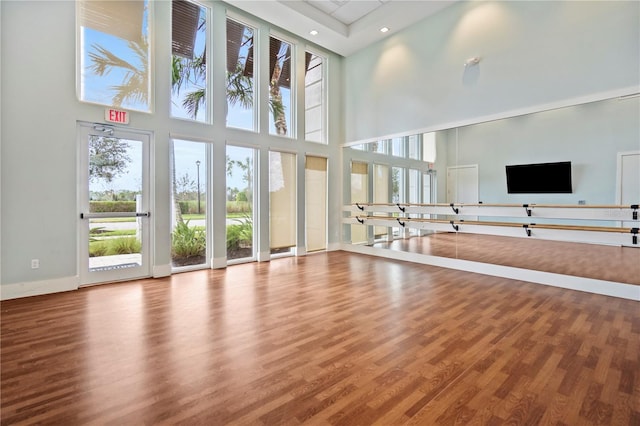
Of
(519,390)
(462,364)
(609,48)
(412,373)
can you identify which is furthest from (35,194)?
(609,48)

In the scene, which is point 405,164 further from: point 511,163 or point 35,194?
point 35,194

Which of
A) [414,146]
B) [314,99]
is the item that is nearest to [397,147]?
[414,146]

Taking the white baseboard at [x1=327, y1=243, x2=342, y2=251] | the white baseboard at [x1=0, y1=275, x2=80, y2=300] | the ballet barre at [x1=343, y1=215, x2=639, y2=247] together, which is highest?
the ballet barre at [x1=343, y1=215, x2=639, y2=247]

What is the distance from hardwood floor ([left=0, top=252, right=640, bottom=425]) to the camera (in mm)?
1776

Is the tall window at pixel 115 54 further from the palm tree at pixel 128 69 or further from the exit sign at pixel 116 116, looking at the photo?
the exit sign at pixel 116 116

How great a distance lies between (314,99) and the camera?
24.1 ft

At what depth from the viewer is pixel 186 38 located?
17.6 ft

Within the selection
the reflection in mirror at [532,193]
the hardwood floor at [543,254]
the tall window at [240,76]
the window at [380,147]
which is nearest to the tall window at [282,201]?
the tall window at [240,76]

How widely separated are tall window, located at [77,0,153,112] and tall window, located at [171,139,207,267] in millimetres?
945

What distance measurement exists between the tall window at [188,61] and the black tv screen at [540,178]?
542 cm

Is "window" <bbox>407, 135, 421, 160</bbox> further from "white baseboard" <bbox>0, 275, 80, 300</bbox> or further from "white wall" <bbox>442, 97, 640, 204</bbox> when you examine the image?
"white baseboard" <bbox>0, 275, 80, 300</bbox>

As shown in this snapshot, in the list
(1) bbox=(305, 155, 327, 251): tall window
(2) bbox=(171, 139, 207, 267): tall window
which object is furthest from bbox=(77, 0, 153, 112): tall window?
(1) bbox=(305, 155, 327, 251): tall window

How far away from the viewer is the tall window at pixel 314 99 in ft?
23.5

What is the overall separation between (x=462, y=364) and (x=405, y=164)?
15.6 ft
